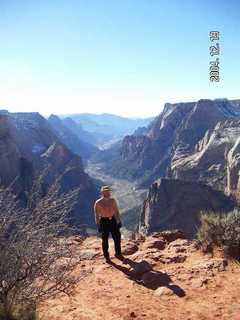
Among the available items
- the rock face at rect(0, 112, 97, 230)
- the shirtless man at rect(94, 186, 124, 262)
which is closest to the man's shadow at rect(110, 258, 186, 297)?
the shirtless man at rect(94, 186, 124, 262)

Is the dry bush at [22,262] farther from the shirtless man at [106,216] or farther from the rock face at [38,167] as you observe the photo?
the rock face at [38,167]

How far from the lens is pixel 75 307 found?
831 cm

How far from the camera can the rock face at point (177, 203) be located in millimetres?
85938

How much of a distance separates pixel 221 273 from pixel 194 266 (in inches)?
28.6

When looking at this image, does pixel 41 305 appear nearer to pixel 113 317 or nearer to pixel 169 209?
pixel 113 317

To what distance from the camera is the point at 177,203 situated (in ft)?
293

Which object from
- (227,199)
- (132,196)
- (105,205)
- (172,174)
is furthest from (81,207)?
(105,205)

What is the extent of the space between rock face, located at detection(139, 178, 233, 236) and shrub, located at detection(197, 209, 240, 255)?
7171cm

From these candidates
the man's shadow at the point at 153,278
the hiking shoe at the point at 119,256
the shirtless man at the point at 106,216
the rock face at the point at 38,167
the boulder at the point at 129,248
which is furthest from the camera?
the rock face at the point at 38,167

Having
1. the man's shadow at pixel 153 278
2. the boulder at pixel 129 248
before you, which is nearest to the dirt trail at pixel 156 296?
the man's shadow at pixel 153 278

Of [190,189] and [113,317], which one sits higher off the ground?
[113,317]

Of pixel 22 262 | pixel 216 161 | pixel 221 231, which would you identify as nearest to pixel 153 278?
pixel 221 231

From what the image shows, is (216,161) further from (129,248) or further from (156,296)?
(156,296)

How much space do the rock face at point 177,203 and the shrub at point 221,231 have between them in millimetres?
71706
